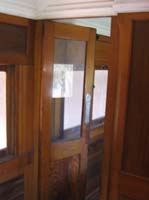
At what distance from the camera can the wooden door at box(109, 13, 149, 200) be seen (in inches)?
64.0

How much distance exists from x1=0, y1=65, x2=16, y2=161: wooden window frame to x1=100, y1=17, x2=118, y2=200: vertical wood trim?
0.79m

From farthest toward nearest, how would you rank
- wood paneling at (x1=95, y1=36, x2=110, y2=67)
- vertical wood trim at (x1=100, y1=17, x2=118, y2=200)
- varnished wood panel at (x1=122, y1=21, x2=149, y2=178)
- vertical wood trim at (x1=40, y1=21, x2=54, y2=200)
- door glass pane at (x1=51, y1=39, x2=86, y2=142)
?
wood paneling at (x1=95, y1=36, x2=110, y2=67), door glass pane at (x1=51, y1=39, x2=86, y2=142), vertical wood trim at (x1=40, y1=21, x2=54, y2=200), vertical wood trim at (x1=100, y1=17, x2=118, y2=200), varnished wood panel at (x1=122, y1=21, x2=149, y2=178)

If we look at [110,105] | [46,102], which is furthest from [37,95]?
[110,105]

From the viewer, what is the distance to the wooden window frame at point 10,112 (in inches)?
82.3

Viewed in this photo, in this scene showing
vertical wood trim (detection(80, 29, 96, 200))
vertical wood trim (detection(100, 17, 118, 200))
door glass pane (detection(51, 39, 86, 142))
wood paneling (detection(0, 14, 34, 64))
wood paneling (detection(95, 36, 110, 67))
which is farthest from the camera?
wood paneling (detection(95, 36, 110, 67))

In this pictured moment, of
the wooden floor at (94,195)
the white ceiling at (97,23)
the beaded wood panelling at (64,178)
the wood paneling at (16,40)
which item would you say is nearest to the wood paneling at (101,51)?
the white ceiling at (97,23)

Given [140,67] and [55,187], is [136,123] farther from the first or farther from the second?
[55,187]

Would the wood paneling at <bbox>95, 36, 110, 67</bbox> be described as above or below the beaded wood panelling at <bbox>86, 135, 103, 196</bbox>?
above

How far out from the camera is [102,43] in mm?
3039

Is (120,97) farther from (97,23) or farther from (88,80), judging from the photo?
(97,23)

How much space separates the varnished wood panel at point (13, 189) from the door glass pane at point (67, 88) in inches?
18.8

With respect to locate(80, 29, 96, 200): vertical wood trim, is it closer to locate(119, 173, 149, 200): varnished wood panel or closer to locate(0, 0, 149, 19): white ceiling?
locate(0, 0, 149, 19): white ceiling

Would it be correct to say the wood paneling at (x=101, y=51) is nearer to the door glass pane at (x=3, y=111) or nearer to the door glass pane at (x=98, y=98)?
the door glass pane at (x=98, y=98)

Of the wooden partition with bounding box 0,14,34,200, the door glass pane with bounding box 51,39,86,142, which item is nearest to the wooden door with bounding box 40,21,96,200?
the door glass pane with bounding box 51,39,86,142
